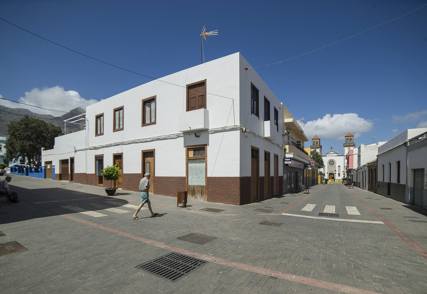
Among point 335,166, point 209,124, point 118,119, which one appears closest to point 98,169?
point 118,119

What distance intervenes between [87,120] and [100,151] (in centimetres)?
452

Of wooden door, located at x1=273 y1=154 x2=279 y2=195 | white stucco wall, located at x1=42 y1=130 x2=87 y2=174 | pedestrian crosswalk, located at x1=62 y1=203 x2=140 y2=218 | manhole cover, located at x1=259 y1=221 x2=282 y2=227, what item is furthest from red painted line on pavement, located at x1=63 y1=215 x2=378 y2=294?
white stucco wall, located at x1=42 y1=130 x2=87 y2=174

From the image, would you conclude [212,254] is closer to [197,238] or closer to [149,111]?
[197,238]

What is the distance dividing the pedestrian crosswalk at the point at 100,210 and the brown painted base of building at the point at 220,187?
3.58m

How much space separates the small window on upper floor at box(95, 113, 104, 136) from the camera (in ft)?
70.0

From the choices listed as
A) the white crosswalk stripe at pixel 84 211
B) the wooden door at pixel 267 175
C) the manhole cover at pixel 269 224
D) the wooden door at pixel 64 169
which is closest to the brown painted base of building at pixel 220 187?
the wooden door at pixel 267 175

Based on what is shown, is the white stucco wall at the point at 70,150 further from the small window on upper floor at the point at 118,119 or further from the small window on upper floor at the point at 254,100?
the small window on upper floor at the point at 254,100

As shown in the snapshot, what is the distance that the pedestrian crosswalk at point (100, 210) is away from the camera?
9.31m

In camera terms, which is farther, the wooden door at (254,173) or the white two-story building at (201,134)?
the wooden door at (254,173)

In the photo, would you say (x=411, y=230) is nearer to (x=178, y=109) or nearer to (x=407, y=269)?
(x=407, y=269)

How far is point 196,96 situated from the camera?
45.4 ft

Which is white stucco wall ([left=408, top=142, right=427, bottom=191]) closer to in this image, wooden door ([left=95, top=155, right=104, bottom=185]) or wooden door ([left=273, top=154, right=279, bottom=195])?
wooden door ([left=273, top=154, right=279, bottom=195])

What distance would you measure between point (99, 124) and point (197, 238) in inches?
763

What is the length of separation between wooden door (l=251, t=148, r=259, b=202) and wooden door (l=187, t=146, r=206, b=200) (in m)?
3.14
